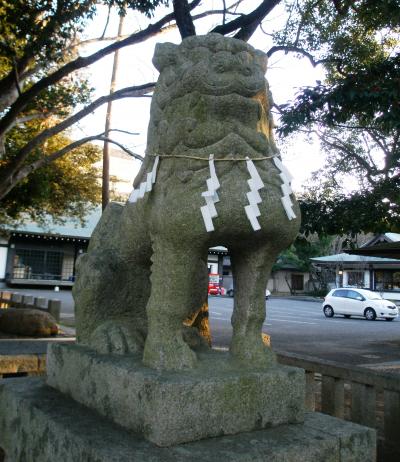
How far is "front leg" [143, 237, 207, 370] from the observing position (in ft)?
5.73

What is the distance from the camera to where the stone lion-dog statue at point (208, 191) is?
1742 millimetres

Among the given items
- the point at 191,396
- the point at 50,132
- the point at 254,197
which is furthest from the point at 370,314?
the point at 191,396

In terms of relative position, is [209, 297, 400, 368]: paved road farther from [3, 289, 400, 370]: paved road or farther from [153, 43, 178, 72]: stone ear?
[153, 43, 178, 72]: stone ear

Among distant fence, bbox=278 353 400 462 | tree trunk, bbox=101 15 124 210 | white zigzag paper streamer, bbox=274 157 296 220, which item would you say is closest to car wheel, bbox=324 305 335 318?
tree trunk, bbox=101 15 124 210

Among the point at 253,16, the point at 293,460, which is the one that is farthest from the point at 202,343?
the point at 253,16

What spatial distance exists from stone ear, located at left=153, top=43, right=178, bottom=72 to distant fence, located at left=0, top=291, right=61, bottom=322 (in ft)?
28.2

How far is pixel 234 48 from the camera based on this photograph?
74.8 inches

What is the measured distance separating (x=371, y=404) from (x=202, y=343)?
1.92 meters

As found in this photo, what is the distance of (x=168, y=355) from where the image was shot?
173cm

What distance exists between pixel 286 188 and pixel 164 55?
0.79 metres

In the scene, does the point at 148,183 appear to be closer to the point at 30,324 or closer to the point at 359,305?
the point at 30,324

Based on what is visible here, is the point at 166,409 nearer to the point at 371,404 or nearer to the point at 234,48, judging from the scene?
the point at 234,48

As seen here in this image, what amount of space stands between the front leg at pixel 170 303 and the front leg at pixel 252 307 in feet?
0.70

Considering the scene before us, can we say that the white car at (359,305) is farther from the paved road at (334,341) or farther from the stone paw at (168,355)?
the stone paw at (168,355)
